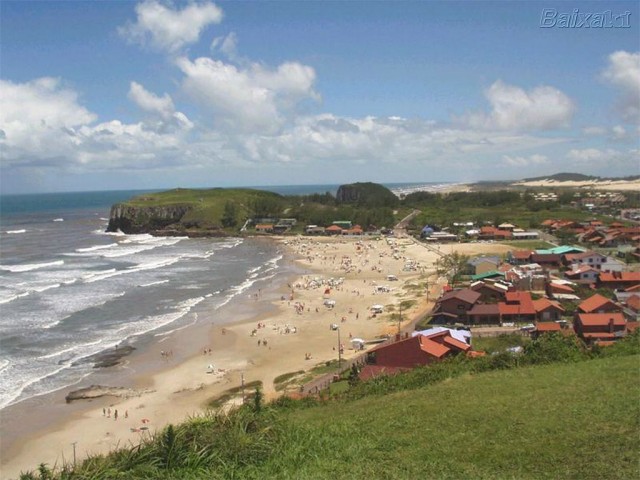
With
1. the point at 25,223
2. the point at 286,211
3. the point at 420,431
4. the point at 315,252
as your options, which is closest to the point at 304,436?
the point at 420,431

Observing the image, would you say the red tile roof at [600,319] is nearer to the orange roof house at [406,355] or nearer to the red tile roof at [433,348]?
the red tile roof at [433,348]

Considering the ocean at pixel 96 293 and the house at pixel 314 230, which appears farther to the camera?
the house at pixel 314 230

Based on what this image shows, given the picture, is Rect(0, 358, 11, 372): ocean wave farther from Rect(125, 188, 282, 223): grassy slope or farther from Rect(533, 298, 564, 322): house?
Rect(125, 188, 282, 223): grassy slope

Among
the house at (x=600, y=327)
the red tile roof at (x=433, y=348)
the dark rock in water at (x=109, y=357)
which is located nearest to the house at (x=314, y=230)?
the dark rock in water at (x=109, y=357)

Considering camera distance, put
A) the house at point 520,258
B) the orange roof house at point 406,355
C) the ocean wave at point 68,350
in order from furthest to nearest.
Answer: the house at point 520,258
the ocean wave at point 68,350
the orange roof house at point 406,355

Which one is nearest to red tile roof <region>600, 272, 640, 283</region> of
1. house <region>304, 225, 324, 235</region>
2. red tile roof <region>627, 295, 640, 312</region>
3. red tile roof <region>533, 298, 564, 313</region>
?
red tile roof <region>627, 295, 640, 312</region>

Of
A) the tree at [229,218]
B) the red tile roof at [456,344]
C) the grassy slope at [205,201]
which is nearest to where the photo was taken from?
the red tile roof at [456,344]
